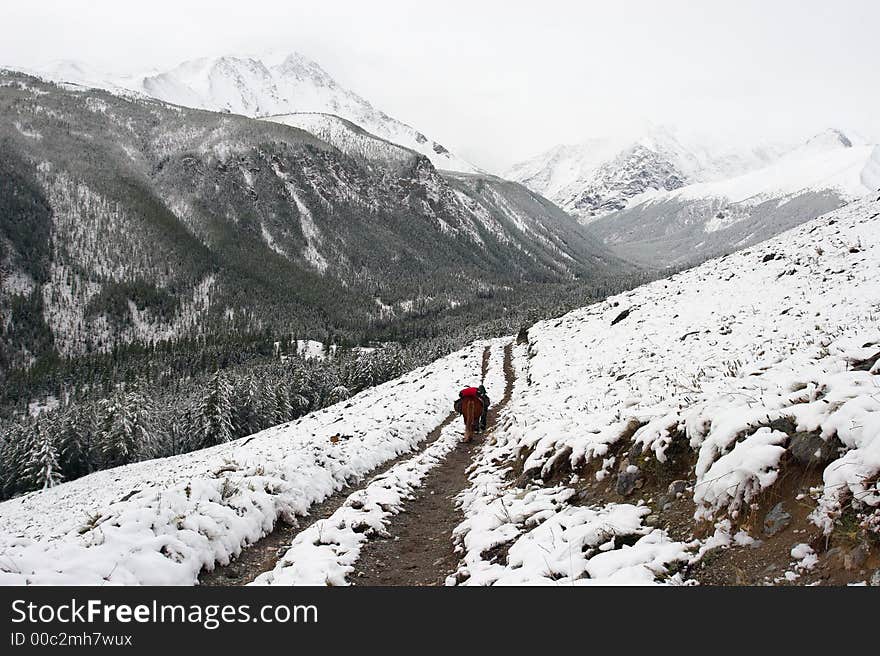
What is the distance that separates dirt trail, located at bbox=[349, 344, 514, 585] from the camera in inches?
277

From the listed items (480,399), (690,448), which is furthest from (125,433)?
(690,448)

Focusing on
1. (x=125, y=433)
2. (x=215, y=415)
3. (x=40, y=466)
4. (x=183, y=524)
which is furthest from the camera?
(x=215, y=415)

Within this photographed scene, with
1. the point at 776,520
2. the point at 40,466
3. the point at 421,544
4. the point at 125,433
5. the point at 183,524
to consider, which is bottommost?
the point at 40,466

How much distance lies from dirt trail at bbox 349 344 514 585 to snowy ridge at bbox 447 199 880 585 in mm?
454

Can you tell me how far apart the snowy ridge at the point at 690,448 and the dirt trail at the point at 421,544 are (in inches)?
17.9

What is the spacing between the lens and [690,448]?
694 centimetres

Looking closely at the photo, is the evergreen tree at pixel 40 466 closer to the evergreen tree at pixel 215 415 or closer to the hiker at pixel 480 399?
the evergreen tree at pixel 215 415

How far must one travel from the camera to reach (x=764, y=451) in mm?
5312

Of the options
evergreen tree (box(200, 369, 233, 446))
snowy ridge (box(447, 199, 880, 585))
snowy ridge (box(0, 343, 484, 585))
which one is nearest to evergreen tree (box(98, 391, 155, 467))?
evergreen tree (box(200, 369, 233, 446))

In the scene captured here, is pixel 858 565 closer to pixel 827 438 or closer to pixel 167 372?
pixel 827 438

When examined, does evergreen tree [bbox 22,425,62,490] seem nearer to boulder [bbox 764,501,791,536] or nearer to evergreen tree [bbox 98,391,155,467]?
evergreen tree [bbox 98,391,155,467]

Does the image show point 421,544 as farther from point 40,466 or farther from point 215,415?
point 40,466

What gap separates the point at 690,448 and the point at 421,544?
4693 millimetres

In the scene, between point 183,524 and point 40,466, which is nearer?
point 183,524
